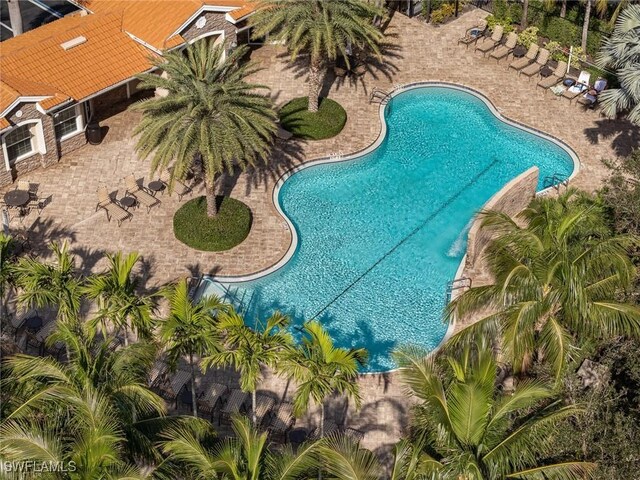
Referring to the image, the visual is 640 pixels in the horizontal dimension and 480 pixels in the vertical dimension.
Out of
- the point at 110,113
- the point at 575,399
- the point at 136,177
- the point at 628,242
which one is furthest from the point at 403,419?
the point at 110,113

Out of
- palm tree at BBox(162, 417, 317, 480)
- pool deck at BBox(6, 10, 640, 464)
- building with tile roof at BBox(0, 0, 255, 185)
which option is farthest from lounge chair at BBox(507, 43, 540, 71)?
palm tree at BBox(162, 417, 317, 480)

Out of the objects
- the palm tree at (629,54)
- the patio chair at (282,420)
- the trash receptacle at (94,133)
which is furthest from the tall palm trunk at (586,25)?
the patio chair at (282,420)

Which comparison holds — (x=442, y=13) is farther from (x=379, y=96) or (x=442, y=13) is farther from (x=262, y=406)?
(x=262, y=406)

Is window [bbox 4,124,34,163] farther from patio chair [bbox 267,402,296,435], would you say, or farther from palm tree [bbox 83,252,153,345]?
patio chair [bbox 267,402,296,435]

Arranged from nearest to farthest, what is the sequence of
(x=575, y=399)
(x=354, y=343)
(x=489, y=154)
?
(x=575, y=399) < (x=354, y=343) < (x=489, y=154)

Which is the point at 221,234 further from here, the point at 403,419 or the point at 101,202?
the point at 403,419

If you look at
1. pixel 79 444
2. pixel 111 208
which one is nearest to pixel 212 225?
pixel 111 208
